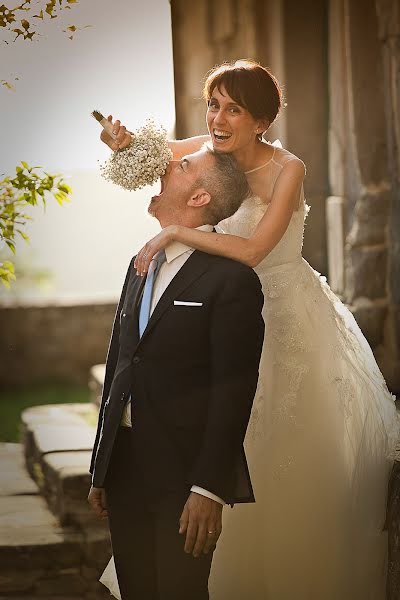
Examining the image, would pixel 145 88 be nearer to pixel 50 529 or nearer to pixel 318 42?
pixel 318 42

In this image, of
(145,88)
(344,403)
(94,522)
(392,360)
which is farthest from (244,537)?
(145,88)

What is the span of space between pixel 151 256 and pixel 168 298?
142 millimetres


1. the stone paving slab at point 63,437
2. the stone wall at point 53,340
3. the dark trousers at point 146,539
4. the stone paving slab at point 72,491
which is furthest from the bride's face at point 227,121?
the stone wall at point 53,340

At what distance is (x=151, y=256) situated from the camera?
3.05 m

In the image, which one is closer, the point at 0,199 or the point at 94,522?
the point at 0,199

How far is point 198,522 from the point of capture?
2900 millimetres

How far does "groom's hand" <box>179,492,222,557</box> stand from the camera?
2898mm

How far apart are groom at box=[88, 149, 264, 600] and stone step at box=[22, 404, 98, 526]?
2.03 meters

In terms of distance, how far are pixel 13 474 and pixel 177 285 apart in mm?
3564

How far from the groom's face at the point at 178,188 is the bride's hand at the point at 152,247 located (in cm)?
5

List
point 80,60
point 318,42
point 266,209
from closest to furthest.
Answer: point 266,209
point 80,60
point 318,42

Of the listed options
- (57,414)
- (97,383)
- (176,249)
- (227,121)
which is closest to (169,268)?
(176,249)

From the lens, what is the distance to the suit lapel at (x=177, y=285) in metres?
2.99

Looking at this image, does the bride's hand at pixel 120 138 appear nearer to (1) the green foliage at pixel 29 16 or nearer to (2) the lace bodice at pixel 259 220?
(2) the lace bodice at pixel 259 220
